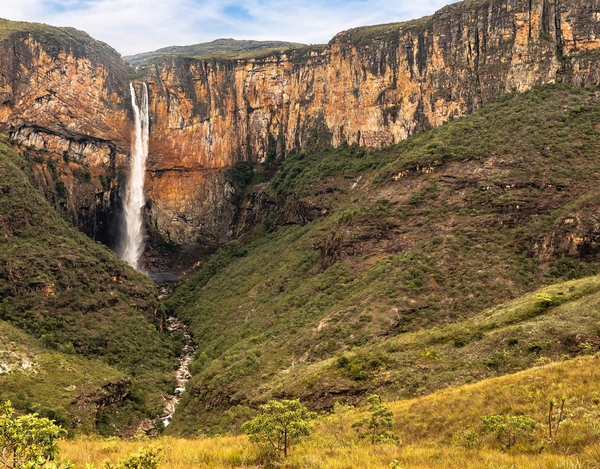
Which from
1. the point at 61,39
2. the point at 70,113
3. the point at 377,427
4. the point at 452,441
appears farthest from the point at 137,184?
the point at 452,441

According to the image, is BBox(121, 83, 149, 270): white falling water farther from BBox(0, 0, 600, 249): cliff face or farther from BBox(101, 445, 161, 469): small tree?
BBox(101, 445, 161, 469): small tree

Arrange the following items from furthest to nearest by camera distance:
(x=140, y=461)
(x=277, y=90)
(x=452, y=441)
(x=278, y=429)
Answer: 1. (x=277, y=90)
2. (x=452, y=441)
3. (x=278, y=429)
4. (x=140, y=461)

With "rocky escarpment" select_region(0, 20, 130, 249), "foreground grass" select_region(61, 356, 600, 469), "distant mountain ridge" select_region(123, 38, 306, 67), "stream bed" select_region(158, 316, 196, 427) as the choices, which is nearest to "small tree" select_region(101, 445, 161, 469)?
"foreground grass" select_region(61, 356, 600, 469)

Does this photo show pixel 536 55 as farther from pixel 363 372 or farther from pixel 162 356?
pixel 162 356

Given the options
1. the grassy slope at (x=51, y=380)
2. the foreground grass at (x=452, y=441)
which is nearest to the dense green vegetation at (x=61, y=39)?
Answer: the grassy slope at (x=51, y=380)

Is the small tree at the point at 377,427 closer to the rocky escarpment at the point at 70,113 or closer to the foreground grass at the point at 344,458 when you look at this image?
the foreground grass at the point at 344,458

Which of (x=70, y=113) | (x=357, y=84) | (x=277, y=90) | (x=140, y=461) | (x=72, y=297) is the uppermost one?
(x=277, y=90)

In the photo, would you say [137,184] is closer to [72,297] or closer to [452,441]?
[72,297]
